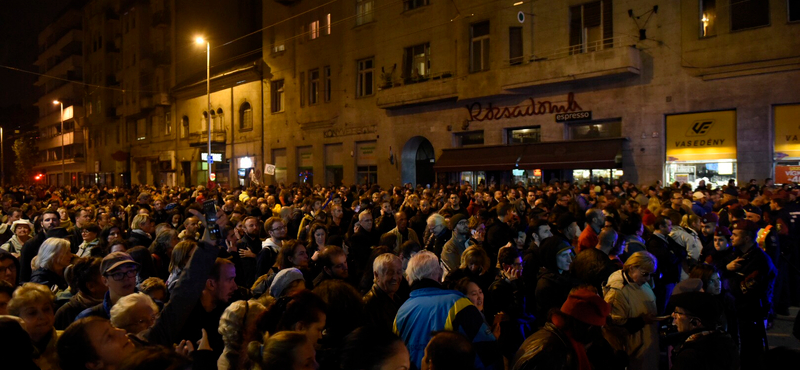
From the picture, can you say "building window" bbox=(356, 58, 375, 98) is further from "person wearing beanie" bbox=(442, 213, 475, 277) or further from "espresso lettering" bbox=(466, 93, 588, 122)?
"person wearing beanie" bbox=(442, 213, 475, 277)

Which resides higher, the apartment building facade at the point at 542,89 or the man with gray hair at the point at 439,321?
the apartment building facade at the point at 542,89

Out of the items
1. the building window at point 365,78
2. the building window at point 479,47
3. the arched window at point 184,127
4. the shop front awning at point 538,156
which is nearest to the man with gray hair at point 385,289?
the shop front awning at point 538,156

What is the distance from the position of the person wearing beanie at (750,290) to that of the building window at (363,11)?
81.8 feet

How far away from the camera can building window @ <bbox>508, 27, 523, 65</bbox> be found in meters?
23.0

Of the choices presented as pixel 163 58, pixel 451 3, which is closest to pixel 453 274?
pixel 451 3

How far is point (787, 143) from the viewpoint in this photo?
55.7 ft

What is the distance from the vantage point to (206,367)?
3221mm

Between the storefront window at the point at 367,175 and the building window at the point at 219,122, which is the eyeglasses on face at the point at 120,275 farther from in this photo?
the building window at the point at 219,122

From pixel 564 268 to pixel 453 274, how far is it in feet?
3.91

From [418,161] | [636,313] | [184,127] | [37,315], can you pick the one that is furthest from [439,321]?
[184,127]

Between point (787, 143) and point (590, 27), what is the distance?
783cm

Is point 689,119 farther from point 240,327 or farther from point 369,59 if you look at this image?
point 240,327

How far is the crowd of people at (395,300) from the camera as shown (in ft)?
9.18

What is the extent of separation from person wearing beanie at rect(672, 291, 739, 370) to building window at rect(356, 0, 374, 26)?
2700 cm
